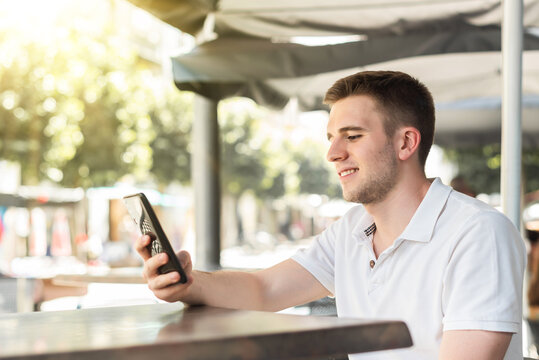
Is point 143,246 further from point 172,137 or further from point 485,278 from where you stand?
point 172,137

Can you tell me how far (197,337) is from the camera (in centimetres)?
98

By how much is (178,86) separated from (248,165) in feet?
103

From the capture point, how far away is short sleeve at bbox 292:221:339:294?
2342 millimetres

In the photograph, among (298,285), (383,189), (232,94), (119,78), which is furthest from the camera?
(119,78)

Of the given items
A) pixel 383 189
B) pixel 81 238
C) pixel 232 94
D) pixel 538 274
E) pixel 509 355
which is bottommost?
pixel 81 238

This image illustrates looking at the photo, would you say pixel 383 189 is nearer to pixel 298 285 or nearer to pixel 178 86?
pixel 298 285

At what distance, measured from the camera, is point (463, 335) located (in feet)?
5.38

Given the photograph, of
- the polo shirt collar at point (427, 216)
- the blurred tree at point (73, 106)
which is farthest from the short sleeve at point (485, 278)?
the blurred tree at point (73, 106)

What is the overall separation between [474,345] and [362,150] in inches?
27.3

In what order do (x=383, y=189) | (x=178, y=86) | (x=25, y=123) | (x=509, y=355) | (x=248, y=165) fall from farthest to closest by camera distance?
1. (x=248, y=165)
2. (x=25, y=123)
3. (x=178, y=86)
4. (x=383, y=189)
5. (x=509, y=355)

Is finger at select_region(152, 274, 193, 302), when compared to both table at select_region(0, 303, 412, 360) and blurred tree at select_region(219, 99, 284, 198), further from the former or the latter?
blurred tree at select_region(219, 99, 284, 198)

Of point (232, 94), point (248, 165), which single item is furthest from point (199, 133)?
point (248, 165)

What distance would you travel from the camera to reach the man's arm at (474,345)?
1605mm

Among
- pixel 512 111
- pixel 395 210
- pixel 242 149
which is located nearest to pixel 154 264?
pixel 395 210
